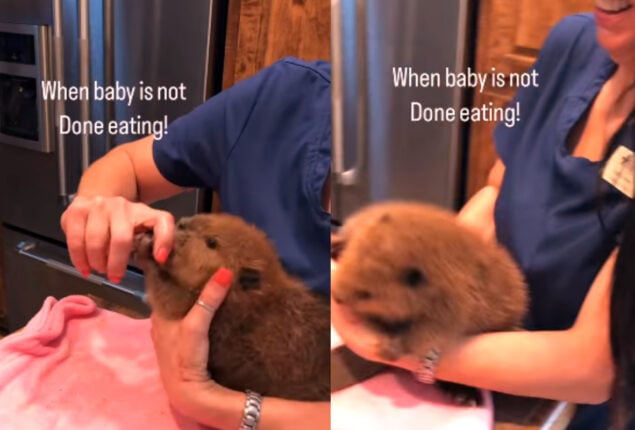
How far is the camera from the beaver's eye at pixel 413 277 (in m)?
0.38

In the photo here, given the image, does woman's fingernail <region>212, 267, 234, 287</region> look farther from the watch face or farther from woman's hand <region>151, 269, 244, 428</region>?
the watch face

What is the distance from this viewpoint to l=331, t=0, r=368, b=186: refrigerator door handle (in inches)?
15.6

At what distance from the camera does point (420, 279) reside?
0.39 metres

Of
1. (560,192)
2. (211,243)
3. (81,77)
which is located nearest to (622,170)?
(560,192)

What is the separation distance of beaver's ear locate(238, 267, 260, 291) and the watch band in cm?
13

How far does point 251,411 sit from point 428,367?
135 mm

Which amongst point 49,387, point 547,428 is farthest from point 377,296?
point 49,387

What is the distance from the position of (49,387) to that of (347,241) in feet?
0.94

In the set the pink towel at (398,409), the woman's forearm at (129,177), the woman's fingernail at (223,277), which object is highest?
the woman's forearm at (129,177)

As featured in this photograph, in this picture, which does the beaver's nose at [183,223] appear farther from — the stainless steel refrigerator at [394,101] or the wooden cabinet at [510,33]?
the wooden cabinet at [510,33]

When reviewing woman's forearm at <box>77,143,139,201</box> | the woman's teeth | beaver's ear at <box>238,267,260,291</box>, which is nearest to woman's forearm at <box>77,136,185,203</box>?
woman's forearm at <box>77,143,139,201</box>

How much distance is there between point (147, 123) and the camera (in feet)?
1.58

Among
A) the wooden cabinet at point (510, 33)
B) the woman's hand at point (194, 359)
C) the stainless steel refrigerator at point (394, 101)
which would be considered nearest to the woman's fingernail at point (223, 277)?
the woman's hand at point (194, 359)

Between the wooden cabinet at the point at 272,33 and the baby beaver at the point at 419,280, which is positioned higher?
the wooden cabinet at the point at 272,33
